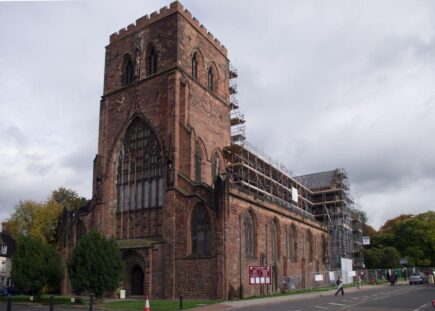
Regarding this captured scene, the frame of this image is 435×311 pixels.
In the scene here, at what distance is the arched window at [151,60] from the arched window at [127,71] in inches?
87.1

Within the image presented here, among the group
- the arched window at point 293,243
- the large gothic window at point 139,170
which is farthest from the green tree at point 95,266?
the arched window at point 293,243

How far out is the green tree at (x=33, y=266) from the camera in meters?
33.7

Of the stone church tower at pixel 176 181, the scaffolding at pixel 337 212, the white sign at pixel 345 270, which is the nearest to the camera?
the stone church tower at pixel 176 181

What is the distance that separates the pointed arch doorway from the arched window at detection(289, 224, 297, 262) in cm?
1727

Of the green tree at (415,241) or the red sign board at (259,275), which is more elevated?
the green tree at (415,241)

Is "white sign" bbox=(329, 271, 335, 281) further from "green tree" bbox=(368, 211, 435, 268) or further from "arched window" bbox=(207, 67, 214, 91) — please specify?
"green tree" bbox=(368, 211, 435, 268)

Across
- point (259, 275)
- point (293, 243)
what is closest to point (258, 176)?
point (293, 243)

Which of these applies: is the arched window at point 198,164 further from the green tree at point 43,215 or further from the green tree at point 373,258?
the green tree at point 373,258

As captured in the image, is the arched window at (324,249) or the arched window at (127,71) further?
the arched window at (324,249)

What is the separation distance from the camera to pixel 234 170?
46469mm

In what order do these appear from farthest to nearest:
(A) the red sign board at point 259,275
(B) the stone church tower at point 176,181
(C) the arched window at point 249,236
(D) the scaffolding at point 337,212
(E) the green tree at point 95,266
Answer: (D) the scaffolding at point 337,212 → (C) the arched window at point 249,236 → (B) the stone church tower at point 176,181 → (E) the green tree at point 95,266 → (A) the red sign board at point 259,275

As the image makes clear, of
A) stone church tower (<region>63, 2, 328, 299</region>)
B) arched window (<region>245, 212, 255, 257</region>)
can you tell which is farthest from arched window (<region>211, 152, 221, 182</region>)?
arched window (<region>245, 212, 255, 257</region>)

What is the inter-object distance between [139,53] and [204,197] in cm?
1662

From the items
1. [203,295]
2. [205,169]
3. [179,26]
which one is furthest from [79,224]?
[179,26]
